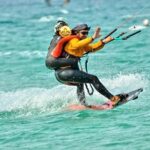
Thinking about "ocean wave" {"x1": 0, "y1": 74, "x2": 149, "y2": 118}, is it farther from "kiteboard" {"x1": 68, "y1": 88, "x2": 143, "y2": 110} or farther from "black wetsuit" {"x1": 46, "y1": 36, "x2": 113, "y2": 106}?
"black wetsuit" {"x1": 46, "y1": 36, "x2": 113, "y2": 106}

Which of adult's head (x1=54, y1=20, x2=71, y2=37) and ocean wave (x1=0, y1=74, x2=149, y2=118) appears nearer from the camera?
adult's head (x1=54, y1=20, x2=71, y2=37)

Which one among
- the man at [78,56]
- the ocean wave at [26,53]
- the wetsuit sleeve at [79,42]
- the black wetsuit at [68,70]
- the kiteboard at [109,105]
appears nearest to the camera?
the wetsuit sleeve at [79,42]

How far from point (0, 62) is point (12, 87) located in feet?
23.5

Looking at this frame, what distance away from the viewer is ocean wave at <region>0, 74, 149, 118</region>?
52.9 feet

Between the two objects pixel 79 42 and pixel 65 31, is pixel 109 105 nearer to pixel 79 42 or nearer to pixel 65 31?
pixel 79 42

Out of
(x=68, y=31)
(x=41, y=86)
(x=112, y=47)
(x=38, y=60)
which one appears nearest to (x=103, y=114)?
(x=68, y=31)

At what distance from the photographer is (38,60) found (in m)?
27.5

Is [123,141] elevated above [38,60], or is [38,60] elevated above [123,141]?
[38,60]

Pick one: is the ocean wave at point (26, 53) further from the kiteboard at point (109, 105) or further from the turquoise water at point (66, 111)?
the kiteboard at point (109, 105)

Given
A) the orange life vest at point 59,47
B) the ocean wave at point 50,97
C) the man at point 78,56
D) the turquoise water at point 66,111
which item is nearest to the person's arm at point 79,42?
the man at point 78,56

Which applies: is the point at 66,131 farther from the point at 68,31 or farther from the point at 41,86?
the point at 41,86

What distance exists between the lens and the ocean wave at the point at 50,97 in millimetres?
16109

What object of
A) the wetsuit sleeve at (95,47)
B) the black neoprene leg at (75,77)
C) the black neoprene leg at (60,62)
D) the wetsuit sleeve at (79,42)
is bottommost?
the black neoprene leg at (75,77)

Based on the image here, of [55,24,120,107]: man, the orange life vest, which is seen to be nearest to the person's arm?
[55,24,120,107]: man
